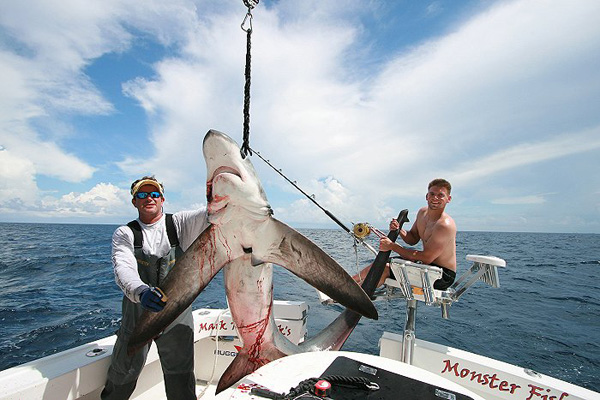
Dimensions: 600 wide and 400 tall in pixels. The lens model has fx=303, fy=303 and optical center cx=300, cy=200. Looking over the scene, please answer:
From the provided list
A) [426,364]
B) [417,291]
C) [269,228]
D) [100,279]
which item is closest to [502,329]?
[426,364]

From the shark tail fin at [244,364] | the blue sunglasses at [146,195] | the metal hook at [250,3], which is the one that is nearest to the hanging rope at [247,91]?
the metal hook at [250,3]

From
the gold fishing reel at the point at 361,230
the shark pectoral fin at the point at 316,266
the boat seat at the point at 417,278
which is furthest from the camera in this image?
the gold fishing reel at the point at 361,230

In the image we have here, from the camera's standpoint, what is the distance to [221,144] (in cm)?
223

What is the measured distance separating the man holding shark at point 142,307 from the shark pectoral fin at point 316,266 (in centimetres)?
70

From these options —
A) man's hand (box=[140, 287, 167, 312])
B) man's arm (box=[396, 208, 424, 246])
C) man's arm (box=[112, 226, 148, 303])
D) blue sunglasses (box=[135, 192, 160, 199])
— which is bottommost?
man's hand (box=[140, 287, 167, 312])

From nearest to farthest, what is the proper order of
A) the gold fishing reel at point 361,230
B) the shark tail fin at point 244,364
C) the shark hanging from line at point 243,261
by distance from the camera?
1. the shark hanging from line at point 243,261
2. the shark tail fin at point 244,364
3. the gold fishing reel at point 361,230

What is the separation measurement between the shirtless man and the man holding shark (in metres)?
2.30

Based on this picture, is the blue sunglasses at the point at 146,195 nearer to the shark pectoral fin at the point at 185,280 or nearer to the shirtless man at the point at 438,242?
the shark pectoral fin at the point at 185,280

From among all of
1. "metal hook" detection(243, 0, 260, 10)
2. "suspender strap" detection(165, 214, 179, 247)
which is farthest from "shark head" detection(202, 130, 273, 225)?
"metal hook" detection(243, 0, 260, 10)

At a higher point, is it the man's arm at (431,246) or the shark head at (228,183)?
the shark head at (228,183)

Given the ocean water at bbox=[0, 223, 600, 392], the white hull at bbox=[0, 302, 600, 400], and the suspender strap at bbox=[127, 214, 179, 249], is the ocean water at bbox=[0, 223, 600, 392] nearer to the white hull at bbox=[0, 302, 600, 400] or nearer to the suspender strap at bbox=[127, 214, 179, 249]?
the white hull at bbox=[0, 302, 600, 400]

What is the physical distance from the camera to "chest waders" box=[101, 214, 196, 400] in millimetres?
2697

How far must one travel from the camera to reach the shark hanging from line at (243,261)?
7.62 ft

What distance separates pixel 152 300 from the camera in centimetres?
225
